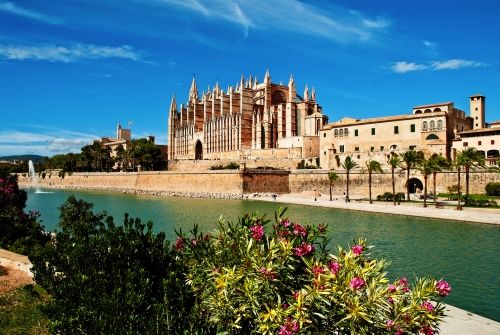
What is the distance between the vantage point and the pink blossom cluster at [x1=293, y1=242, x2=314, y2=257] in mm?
5370

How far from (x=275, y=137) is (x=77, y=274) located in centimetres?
5990

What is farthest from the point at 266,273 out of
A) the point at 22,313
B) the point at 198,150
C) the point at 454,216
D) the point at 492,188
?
the point at 198,150

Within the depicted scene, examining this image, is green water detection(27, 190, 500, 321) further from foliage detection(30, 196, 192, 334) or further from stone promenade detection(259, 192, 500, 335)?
foliage detection(30, 196, 192, 334)

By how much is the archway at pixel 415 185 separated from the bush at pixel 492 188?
23.4 feet

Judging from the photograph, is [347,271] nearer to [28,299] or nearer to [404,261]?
[28,299]

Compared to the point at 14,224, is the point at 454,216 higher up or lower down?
lower down

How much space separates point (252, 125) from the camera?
66500 millimetres

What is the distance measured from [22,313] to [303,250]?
6.06m

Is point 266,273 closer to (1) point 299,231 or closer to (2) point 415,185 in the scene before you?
(1) point 299,231

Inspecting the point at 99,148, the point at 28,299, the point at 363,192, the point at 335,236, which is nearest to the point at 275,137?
the point at 363,192

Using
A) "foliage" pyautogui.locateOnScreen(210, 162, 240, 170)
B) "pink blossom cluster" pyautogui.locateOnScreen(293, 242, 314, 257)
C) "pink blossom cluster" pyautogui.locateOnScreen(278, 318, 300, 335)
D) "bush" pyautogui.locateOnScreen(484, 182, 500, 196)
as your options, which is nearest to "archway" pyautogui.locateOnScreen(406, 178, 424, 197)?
"bush" pyautogui.locateOnScreen(484, 182, 500, 196)

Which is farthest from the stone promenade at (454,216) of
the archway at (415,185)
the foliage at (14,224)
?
the foliage at (14,224)

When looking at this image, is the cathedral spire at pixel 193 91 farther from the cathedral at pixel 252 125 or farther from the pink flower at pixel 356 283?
the pink flower at pixel 356 283

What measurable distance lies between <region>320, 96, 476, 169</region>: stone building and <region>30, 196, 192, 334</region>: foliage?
4007cm
